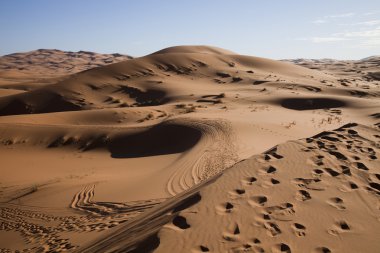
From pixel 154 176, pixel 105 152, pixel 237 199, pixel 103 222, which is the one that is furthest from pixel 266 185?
pixel 105 152

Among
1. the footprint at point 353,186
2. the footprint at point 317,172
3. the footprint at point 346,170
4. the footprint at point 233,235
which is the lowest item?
the footprint at point 233,235

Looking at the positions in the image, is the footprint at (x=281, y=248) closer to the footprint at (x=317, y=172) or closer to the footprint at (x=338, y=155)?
the footprint at (x=317, y=172)

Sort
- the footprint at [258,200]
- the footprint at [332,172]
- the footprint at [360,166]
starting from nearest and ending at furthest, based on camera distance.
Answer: the footprint at [258,200]
the footprint at [332,172]
the footprint at [360,166]

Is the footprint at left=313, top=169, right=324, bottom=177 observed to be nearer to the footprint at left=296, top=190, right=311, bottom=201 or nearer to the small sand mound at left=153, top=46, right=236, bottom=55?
the footprint at left=296, top=190, right=311, bottom=201

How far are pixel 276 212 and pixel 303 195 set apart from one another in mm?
648

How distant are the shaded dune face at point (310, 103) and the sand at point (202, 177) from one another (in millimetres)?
60

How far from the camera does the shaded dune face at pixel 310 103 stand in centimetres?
1909

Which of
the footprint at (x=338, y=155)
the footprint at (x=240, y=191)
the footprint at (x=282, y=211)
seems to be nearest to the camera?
the footprint at (x=282, y=211)

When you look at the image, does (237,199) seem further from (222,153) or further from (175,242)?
(222,153)

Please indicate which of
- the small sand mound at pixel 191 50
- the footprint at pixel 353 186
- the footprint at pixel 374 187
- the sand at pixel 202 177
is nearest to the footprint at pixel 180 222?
the sand at pixel 202 177

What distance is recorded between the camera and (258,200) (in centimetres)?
435

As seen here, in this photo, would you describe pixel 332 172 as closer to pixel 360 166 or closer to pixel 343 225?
pixel 360 166

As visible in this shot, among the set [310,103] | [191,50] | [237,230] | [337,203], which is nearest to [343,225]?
[337,203]

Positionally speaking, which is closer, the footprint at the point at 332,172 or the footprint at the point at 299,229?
the footprint at the point at 299,229
